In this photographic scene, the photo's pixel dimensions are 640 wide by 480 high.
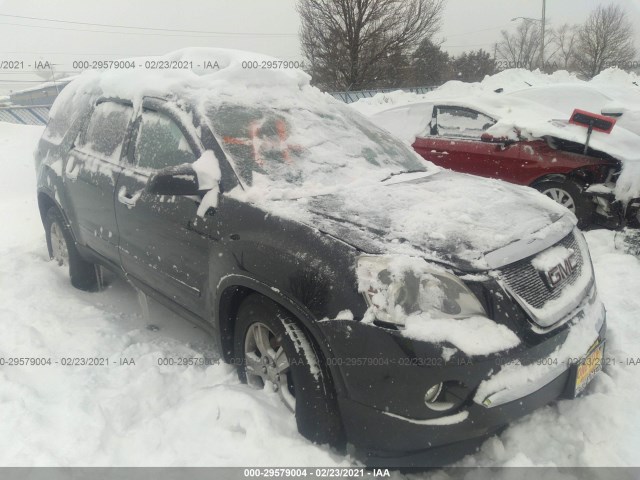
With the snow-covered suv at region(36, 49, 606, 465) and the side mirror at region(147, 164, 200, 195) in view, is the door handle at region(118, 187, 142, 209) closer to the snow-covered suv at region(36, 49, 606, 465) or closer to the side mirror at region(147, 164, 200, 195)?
the snow-covered suv at region(36, 49, 606, 465)

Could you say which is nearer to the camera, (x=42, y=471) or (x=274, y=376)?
(x=42, y=471)

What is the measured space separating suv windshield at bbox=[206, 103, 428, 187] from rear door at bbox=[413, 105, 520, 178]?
2.71m

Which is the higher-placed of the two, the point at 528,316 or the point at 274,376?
the point at 528,316

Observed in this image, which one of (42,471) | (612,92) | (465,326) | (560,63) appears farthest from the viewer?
(560,63)

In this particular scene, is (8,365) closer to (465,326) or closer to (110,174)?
(110,174)

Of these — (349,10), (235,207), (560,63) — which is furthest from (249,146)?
(560,63)

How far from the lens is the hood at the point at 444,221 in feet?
6.70

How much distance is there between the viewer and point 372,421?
1983 mm

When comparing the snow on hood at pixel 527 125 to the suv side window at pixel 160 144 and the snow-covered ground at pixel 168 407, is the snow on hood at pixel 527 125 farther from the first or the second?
the suv side window at pixel 160 144

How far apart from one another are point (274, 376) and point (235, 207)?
Answer: 85 cm

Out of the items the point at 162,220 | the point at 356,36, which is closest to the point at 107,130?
the point at 162,220

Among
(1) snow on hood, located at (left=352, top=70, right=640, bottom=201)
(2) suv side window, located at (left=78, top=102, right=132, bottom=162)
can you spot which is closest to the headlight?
(2) suv side window, located at (left=78, top=102, right=132, bottom=162)

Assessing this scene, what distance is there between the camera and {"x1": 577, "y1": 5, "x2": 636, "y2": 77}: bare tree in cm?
3484

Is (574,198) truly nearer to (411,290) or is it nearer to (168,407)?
(411,290)
